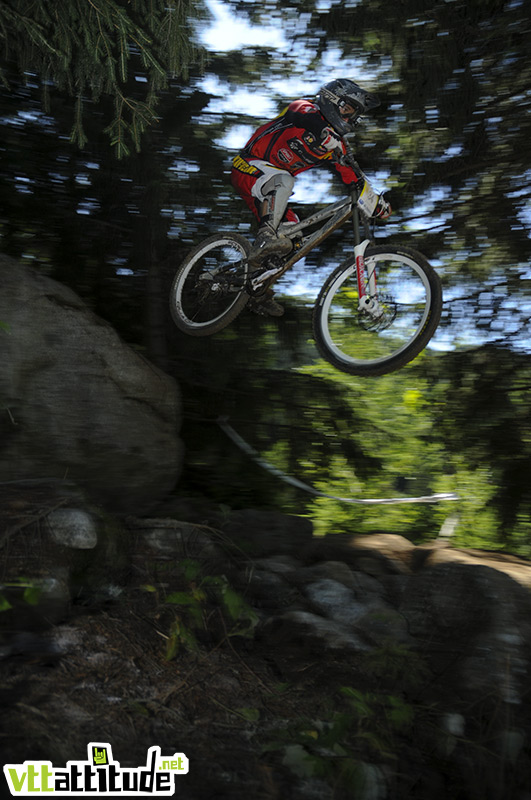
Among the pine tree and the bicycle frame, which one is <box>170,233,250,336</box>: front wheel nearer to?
the bicycle frame

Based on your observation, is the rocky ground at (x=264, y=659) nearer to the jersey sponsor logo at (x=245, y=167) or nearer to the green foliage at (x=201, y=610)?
the green foliage at (x=201, y=610)

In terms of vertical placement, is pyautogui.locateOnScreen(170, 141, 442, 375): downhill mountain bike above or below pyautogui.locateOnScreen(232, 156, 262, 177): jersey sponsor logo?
below

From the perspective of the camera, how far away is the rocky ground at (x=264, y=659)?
2.08 m

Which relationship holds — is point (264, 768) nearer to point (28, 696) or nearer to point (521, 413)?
point (28, 696)

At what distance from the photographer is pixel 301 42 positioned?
3.87 meters

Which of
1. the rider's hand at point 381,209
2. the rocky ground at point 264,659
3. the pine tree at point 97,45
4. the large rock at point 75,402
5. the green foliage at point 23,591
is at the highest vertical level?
the pine tree at point 97,45

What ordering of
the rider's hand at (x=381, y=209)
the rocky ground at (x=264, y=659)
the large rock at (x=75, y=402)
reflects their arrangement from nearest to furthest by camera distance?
the rocky ground at (x=264, y=659), the rider's hand at (x=381, y=209), the large rock at (x=75, y=402)

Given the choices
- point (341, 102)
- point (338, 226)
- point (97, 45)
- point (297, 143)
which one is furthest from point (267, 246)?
point (97, 45)

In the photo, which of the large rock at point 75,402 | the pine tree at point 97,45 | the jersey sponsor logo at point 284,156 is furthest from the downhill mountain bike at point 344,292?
the pine tree at point 97,45

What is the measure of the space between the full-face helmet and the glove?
3 cm

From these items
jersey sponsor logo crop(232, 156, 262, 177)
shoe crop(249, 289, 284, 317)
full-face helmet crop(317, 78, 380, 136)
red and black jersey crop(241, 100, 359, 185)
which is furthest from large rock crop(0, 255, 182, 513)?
full-face helmet crop(317, 78, 380, 136)

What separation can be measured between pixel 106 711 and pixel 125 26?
10.5 feet

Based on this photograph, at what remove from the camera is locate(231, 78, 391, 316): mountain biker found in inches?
113

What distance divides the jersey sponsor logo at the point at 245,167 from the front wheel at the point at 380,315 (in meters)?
0.69
